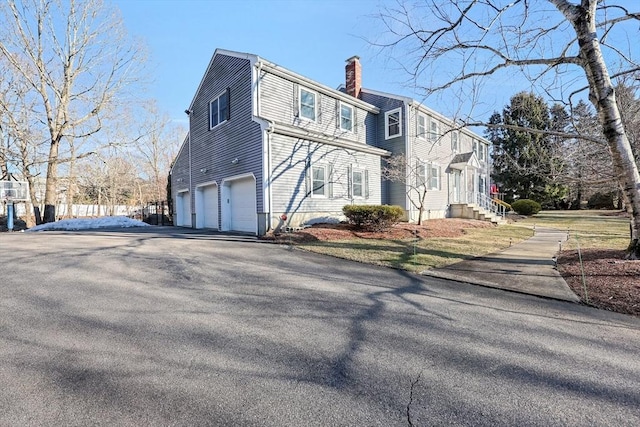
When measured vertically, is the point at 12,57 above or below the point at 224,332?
above

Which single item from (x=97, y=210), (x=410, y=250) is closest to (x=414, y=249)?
(x=410, y=250)

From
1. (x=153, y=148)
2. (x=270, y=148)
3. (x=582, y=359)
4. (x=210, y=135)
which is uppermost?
(x=153, y=148)

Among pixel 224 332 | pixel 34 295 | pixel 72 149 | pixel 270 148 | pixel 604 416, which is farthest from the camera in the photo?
pixel 72 149

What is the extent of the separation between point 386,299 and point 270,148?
8.94m

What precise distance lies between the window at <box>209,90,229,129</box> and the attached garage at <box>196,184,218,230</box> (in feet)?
10.4

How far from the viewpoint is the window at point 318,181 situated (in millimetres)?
14141

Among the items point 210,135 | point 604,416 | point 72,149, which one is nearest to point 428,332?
point 604,416

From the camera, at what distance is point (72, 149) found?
2381cm

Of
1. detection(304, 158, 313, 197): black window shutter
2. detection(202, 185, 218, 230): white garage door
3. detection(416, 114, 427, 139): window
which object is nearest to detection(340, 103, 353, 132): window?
detection(304, 158, 313, 197): black window shutter

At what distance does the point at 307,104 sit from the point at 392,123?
5425 millimetres

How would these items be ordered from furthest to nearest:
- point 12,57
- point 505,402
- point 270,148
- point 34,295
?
point 12,57 → point 270,148 → point 34,295 → point 505,402

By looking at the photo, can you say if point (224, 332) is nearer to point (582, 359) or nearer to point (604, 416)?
point (604, 416)

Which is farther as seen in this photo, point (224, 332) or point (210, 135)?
point (210, 135)

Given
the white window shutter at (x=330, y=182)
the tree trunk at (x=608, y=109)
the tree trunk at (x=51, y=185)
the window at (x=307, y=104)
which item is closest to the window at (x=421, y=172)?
the white window shutter at (x=330, y=182)
